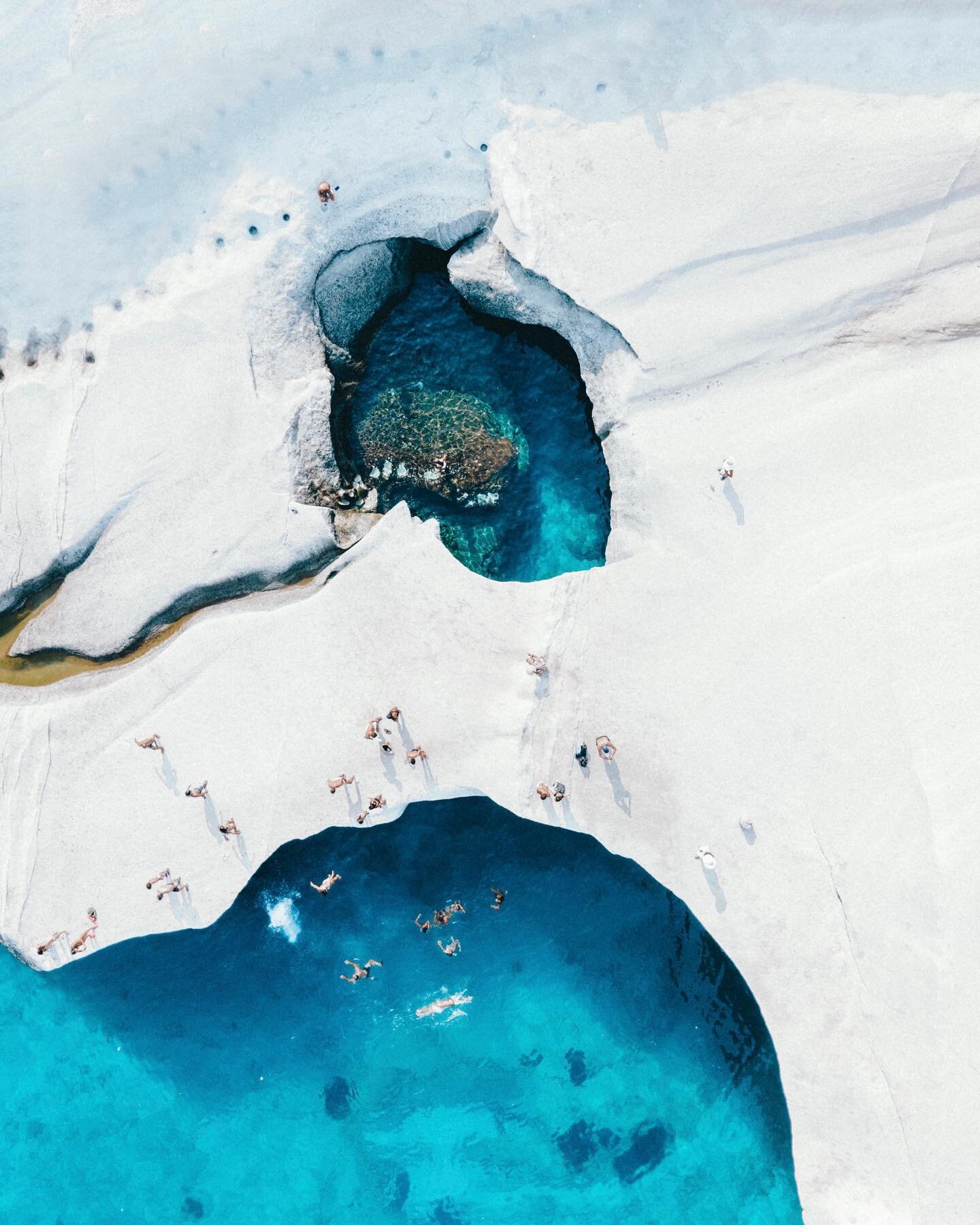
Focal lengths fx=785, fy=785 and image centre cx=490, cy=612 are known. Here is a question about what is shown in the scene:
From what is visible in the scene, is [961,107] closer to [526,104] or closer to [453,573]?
[526,104]

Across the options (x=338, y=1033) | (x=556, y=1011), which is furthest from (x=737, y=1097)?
(x=338, y=1033)

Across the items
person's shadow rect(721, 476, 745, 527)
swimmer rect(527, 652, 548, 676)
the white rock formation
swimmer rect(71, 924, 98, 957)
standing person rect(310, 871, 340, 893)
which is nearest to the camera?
the white rock formation

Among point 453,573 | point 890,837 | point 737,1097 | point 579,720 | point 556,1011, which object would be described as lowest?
point 737,1097

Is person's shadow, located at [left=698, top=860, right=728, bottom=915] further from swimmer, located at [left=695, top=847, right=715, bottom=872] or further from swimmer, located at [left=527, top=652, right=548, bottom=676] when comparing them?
swimmer, located at [left=527, top=652, right=548, bottom=676]

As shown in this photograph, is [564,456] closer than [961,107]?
No

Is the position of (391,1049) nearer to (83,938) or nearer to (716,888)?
(83,938)

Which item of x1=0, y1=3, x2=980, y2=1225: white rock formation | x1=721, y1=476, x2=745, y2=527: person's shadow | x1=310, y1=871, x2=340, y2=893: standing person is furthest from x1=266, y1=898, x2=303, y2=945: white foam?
x1=721, y1=476, x2=745, y2=527: person's shadow

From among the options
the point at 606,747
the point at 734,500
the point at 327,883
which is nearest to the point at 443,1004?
the point at 327,883
